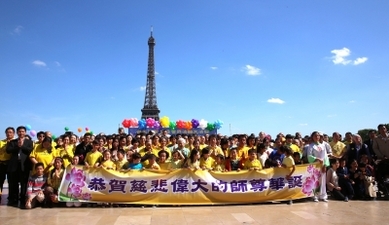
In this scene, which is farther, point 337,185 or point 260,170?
point 337,185

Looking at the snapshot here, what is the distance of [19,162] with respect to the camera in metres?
7.40

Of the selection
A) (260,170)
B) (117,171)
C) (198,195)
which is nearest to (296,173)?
(260,170)

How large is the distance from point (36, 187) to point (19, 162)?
78cm

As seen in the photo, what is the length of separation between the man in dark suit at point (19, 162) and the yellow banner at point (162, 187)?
44.1 inches

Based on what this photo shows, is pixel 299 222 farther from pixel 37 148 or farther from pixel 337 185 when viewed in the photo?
pixel 37 148

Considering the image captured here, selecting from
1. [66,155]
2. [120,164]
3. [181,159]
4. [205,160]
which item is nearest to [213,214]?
[205,160]

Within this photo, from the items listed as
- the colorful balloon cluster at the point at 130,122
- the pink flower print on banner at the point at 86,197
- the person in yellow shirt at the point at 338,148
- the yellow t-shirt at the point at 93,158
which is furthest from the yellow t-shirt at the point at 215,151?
the colorful balloon cluster at the point at 130,122

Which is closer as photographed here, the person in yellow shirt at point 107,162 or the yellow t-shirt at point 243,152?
the person in yellow shirt at point 107,162

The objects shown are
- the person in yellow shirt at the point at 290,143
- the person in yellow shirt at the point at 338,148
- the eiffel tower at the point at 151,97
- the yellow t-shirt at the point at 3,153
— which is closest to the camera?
the yellow t-shirt at the point at 3,153

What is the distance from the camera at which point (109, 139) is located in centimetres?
944

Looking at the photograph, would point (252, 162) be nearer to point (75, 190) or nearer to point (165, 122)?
point (75, 190)

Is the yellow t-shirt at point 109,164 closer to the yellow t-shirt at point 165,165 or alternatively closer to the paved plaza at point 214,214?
the paved plaza at point 214,214

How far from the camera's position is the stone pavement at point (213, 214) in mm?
5656

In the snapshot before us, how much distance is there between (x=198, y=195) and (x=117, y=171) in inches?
76.6
